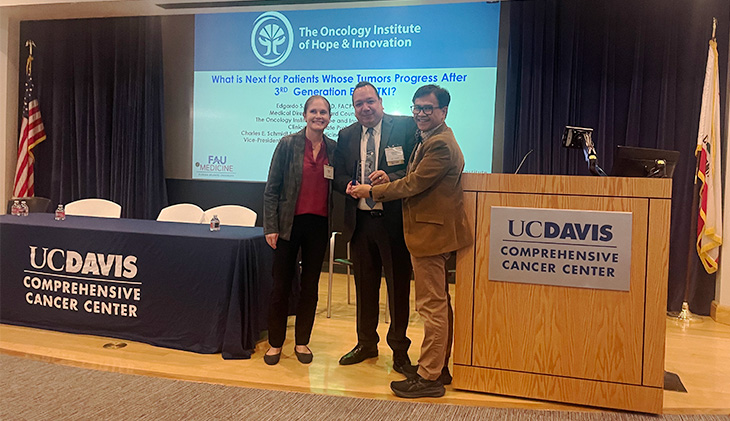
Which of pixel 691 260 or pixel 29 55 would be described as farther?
pixel 29 55

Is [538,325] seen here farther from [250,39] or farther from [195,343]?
[250,39]

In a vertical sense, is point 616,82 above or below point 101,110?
above

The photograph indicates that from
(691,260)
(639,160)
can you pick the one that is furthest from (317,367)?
(691,260)

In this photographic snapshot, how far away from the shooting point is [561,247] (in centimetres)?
246

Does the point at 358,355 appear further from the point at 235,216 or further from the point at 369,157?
the point at 235,216

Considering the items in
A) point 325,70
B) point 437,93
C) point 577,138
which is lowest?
point 577,138

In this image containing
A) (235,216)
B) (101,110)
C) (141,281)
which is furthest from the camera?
(101,110)

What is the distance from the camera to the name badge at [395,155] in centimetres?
272

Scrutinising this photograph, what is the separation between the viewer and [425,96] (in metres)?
2.53

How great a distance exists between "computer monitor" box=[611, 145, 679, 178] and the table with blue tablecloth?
1.97m

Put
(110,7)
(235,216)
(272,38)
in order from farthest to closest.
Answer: (272,38), (110,7), (235,216)

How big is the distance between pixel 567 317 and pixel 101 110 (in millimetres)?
5398

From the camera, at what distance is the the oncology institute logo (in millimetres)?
5621

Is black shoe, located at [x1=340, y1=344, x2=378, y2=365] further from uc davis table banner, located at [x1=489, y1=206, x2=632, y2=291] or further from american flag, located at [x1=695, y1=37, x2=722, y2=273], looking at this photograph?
american flag, located at [x1=695, y1=37, x2=722, y2=273]
